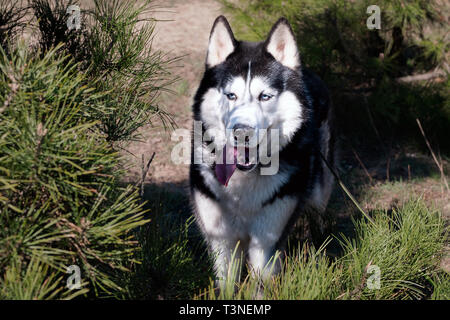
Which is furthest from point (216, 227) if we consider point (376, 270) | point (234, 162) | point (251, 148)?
point (376, 270)

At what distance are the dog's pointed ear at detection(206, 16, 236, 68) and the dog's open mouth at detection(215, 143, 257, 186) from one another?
25.8 inches

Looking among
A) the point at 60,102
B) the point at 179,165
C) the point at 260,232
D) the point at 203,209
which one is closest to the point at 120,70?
the point at 60,102

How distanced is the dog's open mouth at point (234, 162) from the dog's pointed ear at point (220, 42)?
A: 66 centimetres

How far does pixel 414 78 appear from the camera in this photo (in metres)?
5.86

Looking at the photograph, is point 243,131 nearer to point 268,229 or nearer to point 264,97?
point 264,97

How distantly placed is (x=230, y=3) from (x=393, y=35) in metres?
1.98

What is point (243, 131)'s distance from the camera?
2.58 m

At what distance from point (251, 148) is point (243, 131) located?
0.22 meters

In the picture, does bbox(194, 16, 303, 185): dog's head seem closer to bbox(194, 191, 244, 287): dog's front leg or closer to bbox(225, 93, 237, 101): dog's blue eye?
bbox(225, 93, 237, 101): dog's blue eye

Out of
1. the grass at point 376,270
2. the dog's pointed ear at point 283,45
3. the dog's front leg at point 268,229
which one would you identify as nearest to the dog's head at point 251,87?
the dog's pointed ear at point 283,45

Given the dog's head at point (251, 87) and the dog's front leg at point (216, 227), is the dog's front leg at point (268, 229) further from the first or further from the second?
the dog's head at point (251, 87)

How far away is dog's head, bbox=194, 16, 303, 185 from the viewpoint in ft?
9.23
